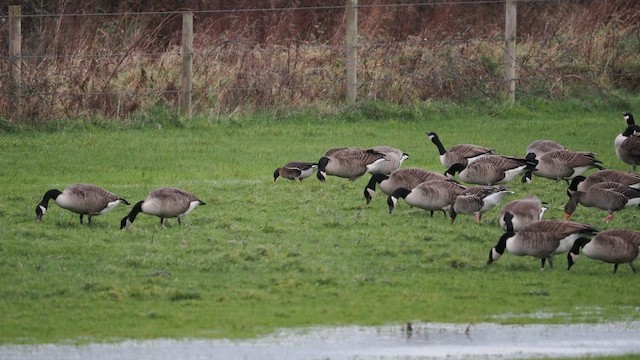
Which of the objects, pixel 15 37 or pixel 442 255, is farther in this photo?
pixel 15 37

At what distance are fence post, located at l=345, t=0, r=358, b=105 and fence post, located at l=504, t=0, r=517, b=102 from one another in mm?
3037

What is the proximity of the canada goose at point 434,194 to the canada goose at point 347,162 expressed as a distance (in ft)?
8.95

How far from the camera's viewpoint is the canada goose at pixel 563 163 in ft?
57.6

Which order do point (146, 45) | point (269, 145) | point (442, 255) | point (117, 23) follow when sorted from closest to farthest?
point (442, 255), point (269, 145), point (146, 45), point (117, 23)

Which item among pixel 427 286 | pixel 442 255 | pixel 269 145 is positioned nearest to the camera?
pixel 427 286

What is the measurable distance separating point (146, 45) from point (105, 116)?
7.13 ft

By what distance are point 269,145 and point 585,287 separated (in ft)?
32.8

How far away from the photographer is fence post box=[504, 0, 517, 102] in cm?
2439

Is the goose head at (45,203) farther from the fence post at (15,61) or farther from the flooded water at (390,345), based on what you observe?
the fence post at (15,61)

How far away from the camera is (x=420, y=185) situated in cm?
1545

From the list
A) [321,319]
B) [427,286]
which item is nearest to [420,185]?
[427,286]

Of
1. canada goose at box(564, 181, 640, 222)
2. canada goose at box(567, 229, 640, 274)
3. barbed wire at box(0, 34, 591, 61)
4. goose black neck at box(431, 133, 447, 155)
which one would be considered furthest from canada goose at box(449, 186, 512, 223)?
barbed wire at box(0, 34, 591, 61)

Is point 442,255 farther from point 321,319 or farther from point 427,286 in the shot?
point 321,319

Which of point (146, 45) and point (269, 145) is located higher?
point (146, 45)
